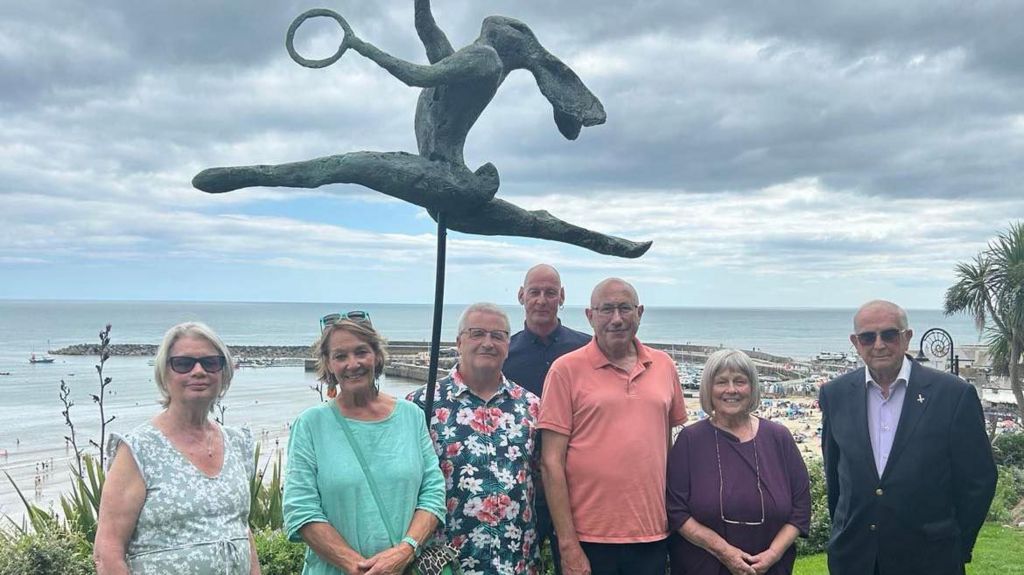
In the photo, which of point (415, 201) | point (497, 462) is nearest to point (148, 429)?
point (497, 462)

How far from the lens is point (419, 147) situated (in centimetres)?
397

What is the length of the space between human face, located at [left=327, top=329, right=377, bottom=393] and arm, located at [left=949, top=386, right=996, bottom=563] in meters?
2.45

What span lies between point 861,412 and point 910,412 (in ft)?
0.64

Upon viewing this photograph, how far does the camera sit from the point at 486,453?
10.2ft

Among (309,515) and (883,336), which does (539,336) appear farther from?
(309,515)

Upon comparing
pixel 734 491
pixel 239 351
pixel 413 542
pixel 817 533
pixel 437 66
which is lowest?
pixel 239 351

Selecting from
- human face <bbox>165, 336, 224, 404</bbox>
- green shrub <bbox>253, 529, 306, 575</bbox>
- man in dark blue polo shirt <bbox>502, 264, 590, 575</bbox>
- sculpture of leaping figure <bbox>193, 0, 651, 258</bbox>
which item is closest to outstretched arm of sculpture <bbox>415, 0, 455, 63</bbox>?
sculpture of leaping figure <bbox>193, 0, 651, 258</bbox>

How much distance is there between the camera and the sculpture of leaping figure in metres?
3.50

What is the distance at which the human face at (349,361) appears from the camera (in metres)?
2.86

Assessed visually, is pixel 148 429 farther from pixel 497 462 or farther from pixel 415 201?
pixel 415 201

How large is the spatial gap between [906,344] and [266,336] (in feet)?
272

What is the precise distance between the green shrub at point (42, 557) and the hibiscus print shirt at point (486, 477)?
9.49 ft

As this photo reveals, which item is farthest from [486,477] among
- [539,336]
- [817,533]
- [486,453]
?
[817,533]

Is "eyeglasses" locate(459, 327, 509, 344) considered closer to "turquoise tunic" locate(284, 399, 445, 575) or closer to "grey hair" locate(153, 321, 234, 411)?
"turquoise tunic" locate(284, 399, 445, 575)
